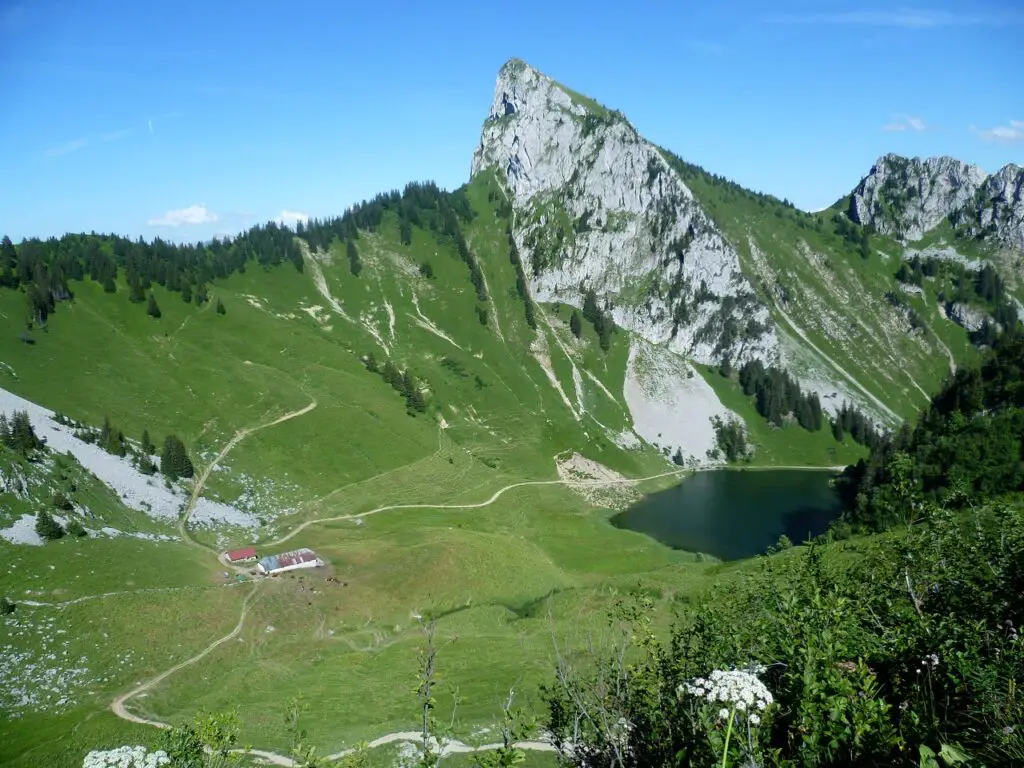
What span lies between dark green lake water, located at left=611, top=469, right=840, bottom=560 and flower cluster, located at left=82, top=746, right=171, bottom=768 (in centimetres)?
9891

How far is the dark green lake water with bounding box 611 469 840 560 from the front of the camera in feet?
360

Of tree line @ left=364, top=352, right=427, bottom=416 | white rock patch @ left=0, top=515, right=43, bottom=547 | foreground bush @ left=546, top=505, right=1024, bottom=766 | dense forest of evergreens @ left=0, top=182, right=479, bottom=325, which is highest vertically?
dense forest of evergreens @ left=0, top=182, right=479, bottom=325

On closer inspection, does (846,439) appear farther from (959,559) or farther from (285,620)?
(959,559)

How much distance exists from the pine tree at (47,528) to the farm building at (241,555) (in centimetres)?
1602

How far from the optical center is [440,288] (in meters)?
189

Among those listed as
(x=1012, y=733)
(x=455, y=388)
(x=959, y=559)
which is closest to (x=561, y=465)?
(x=455, y=388)

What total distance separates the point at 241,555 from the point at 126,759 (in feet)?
206

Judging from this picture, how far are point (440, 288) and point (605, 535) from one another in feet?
348

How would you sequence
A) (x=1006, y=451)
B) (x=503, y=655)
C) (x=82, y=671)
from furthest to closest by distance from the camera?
(x=1006, y=451) → (x=503, y=655) → (x=82, y=671)

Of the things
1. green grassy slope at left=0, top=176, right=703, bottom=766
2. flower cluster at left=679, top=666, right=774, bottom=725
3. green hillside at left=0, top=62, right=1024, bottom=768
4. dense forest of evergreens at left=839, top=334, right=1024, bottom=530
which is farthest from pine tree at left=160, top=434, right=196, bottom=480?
flower cluster at left=679, top=666, right=774, bottom=725

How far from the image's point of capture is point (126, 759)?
13.6 metres

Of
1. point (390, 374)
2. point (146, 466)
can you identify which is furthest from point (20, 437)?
point (390, 374)

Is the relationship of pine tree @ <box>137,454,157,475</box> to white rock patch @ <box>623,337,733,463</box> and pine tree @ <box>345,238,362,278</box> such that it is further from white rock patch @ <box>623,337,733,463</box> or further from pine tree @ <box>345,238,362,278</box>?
white rock patch @ <box>623,337,733,463</box>

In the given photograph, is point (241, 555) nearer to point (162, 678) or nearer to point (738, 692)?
point (162, 678)
